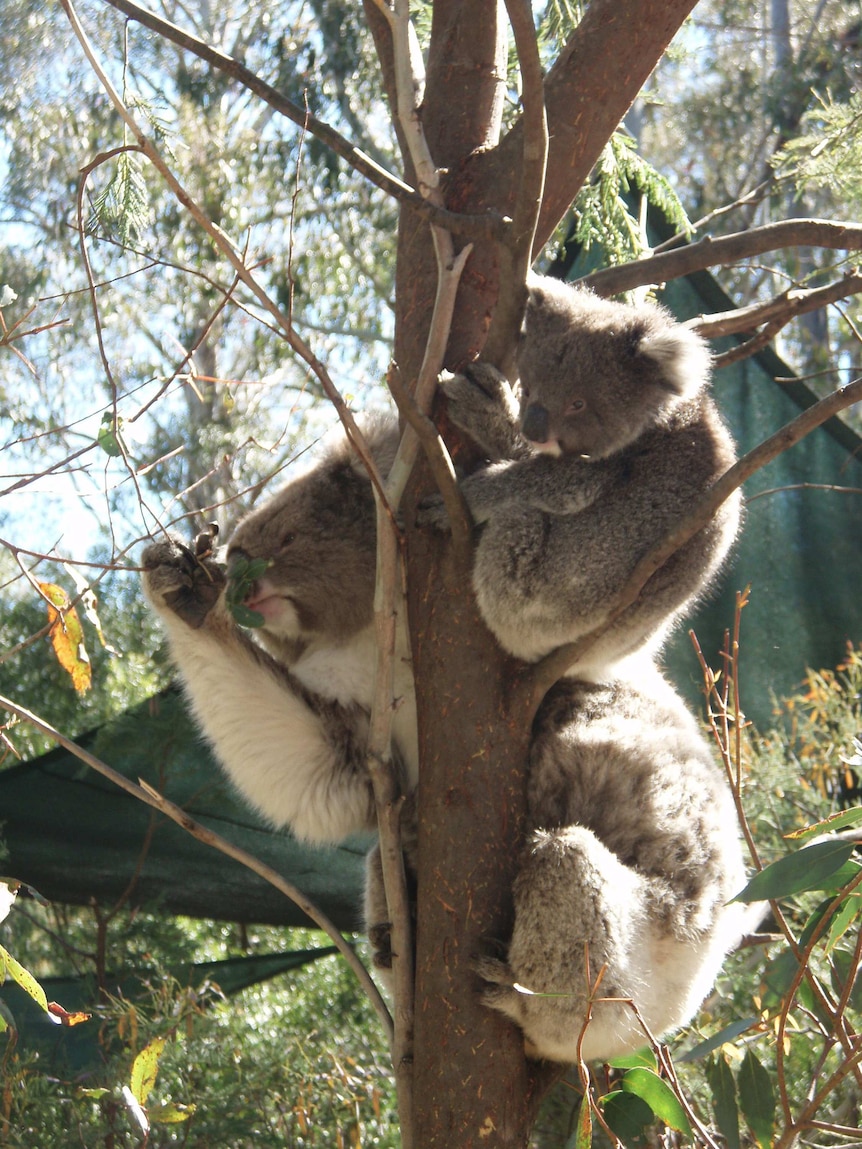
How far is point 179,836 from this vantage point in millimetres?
3906

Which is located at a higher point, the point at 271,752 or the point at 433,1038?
the point at 271,752

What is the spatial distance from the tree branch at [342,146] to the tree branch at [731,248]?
2.28ft

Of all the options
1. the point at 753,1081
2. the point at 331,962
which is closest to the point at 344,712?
the point at 753,1081

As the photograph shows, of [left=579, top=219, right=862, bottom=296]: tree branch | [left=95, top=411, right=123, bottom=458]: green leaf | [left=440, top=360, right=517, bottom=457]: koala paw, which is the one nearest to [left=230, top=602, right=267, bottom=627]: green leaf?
[left=95, top=411, right=123, bottom=458]: green leaf

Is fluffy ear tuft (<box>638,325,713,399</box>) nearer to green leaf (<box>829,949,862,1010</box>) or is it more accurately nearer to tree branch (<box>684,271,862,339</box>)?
tree branch (<box>684,271,862,339</box>)

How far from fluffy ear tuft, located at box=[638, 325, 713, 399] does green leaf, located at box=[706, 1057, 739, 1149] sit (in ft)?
4.44

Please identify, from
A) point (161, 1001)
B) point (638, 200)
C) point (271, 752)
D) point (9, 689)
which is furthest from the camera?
point (9, 689)

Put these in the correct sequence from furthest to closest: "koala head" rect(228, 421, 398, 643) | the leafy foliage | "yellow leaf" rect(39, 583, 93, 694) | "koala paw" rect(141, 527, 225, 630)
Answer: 1. the leafy foliage
2. "koala head" rect(228, 421, 398, 643)
3. "koala paw" rect(141, 527, 225, 630)
4. "yellow leaf" rect(39, 583, 93, 694)

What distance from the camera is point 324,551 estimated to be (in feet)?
9.38

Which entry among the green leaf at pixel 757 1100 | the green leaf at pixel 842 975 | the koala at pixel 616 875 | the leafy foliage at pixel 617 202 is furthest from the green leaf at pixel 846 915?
the leafy foliage at pixel 617 202

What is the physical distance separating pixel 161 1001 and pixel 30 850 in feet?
2.28

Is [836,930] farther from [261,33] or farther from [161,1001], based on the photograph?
[261,33]

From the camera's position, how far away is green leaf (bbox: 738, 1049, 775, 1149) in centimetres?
217

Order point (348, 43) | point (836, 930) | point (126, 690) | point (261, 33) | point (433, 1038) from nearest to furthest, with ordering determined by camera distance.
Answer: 1. point (836, 930)
2. point (433, 1038)
3. point (126, 690)
4. point (348, 43)
5. point (261, 33)
